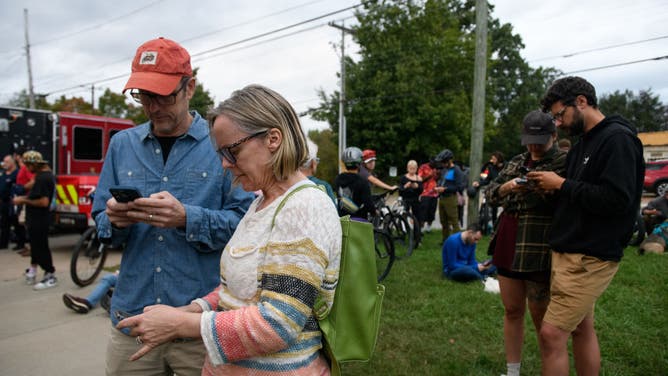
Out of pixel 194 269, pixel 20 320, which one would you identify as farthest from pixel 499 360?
pixel 20 320

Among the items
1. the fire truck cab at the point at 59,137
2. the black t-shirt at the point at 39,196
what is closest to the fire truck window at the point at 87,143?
the fire truck cab at the point at 59,137

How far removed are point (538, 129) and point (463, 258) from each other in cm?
378

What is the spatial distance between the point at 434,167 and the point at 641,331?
20.0 feet

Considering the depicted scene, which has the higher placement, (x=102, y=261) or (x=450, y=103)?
(x=450, y=103)

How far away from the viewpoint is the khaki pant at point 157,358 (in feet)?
6.11

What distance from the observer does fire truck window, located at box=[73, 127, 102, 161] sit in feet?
35.8

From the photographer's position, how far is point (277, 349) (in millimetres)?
1235

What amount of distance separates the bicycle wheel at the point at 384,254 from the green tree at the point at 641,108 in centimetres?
5420

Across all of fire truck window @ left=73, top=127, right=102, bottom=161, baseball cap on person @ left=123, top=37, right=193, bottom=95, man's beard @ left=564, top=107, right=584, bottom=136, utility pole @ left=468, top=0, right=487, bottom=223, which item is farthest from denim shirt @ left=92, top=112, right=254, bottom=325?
fire truck window @ left=73, top=127, right=102, bottom=161

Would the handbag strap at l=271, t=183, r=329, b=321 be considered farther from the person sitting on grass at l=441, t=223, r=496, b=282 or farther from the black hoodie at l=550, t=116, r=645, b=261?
the person sitting on grass at l=441, t=223, r=496, b=282

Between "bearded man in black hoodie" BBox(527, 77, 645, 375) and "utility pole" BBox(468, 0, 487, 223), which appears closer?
"bearded man in black hoodie" BBox(527, 77, 645, 375)

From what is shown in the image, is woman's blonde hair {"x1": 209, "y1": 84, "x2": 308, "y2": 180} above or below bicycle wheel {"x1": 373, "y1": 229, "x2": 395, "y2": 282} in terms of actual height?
above

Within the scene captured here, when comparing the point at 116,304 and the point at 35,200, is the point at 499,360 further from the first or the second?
the point at 35,200

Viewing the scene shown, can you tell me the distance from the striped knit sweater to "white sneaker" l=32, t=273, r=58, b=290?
249 inches
